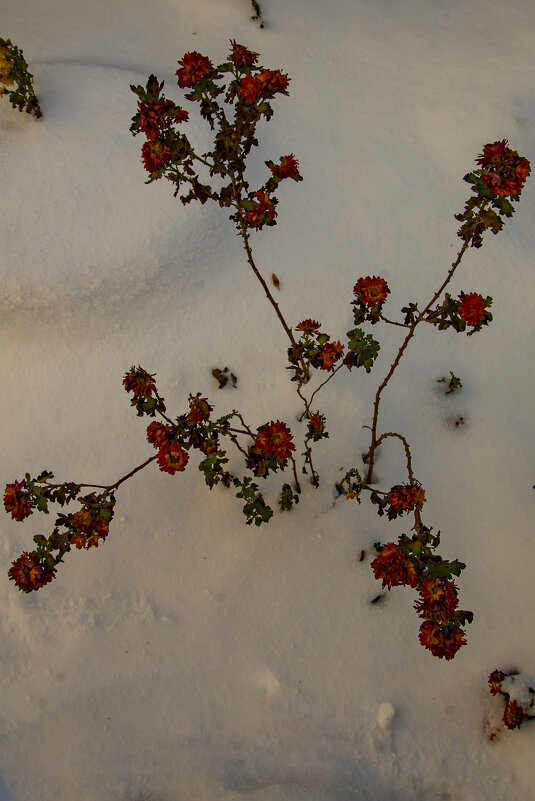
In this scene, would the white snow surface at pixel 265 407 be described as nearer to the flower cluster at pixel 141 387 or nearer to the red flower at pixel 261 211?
the flower cluster at pixel 141 387

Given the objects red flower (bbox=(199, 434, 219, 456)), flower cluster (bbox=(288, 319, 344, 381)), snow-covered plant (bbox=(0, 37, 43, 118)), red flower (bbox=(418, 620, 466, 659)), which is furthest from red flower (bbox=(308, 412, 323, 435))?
snow-covered plant (bbox=(0, 37, 43, 118))

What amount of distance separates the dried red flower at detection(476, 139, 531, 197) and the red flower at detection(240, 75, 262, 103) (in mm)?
771

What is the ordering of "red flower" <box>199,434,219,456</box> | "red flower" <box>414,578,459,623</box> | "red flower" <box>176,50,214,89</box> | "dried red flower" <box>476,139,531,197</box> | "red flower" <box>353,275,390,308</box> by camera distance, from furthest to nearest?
"red flower" <box>199,434,219,456</box> < "red flower" <box>353,275,390,308</box> < "red flower" <box>176,50,214,89</box> < "dried red flower" <box>476,139,531,197</box> < "red flower" <box>414,578,459,623</box>

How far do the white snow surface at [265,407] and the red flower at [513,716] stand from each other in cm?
10

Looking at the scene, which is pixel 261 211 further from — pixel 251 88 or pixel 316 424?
pixel 316 424

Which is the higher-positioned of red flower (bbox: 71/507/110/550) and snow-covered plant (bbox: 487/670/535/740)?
red flower (bbox: 71/507/110/550)

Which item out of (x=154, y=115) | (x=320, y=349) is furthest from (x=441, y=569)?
(x=154, y=115)

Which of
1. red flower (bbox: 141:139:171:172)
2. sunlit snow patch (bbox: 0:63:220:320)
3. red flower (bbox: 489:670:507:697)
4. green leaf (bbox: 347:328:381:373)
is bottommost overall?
red flower (bbox: 489:670:507:697)

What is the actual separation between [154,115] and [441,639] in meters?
1.95

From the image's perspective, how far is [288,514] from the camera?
3070 mm

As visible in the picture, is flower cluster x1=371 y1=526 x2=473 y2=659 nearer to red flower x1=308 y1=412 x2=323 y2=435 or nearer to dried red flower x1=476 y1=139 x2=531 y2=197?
red flower x1=308 y1=412 x2=323 y2=435

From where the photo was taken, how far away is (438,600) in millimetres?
1798

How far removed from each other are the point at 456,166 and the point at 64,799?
4.29 m

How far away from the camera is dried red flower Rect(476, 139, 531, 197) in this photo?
1.91 m
